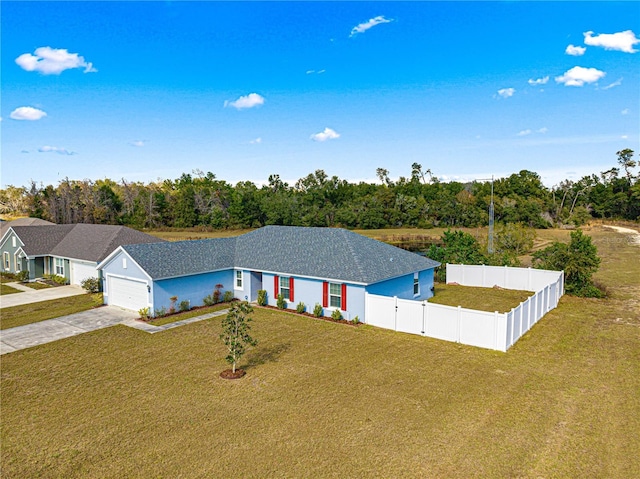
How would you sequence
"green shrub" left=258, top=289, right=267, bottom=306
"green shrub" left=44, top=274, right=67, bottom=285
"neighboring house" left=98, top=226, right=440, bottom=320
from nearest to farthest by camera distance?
"neighboring house" left=98, top=226, right=440, bottom=320 < "green shrub" left=258, top=289, right=267, bottom=306 < "green shrub" left=44, top=274, right=67, bottom=285

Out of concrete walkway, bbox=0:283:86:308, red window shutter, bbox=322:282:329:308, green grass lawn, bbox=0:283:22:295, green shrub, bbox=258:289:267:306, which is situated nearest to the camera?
red window shutter, bbox=322:282:329:308

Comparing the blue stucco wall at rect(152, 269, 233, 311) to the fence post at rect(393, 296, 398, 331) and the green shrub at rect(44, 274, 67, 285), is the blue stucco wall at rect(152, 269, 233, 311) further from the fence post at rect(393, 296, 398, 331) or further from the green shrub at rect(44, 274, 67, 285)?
the green shrub at rect(44, 274, 67, 285)

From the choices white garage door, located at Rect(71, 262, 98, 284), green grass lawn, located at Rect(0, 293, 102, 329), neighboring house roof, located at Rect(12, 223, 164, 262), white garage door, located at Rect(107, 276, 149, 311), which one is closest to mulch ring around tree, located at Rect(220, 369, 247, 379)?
white garage door, located at Rect(107, 276, 149, 311)

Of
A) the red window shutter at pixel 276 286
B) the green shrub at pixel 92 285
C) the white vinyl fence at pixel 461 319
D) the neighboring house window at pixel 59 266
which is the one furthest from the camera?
the neighboring house window at pixel 59 266

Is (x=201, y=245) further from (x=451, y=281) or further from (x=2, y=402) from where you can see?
(x=451, y=281)

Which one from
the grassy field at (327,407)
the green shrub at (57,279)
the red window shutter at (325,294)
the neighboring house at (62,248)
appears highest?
the neighboring house at (62,248)


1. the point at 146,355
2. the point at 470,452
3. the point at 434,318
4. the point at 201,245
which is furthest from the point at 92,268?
the point at 470,452

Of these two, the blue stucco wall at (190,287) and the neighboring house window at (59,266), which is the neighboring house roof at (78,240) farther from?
the blue stucco wall at (190,287)

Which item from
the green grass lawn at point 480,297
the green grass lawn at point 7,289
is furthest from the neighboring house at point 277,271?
the green grass lawn at point 7,289
